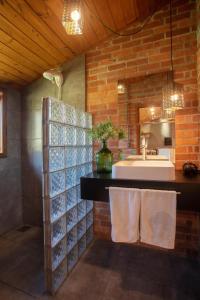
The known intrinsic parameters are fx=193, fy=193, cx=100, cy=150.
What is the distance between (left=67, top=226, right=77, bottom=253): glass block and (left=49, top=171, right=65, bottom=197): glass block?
0.46 m

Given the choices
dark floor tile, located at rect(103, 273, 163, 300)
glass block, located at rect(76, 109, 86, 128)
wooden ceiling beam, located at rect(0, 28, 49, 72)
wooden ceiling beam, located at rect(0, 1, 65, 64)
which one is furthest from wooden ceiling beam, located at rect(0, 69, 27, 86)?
dark floor tile, located at rect(103, 273, 163, 300)

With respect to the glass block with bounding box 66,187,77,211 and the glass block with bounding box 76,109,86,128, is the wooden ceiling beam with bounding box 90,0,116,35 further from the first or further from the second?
the glass block with bounding box 66,187,77,211

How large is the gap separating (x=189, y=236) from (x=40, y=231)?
6.08 feet

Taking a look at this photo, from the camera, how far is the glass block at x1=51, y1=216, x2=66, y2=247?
156cm

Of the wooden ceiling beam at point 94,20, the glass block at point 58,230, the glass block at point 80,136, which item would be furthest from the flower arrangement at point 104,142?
the wooden ceiling beam at point 94,20

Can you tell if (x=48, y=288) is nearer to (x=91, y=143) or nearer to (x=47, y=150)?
(x=47, y=150)

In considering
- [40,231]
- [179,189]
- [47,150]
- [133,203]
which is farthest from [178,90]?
[40,231]

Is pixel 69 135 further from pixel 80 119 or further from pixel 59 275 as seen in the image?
pixel 59 275

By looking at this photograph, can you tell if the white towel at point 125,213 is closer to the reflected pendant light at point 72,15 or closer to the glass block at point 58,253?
the glass block at point 58,253

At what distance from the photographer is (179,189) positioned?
1.45 meters

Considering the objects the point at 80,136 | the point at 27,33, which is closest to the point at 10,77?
the point at 27,33

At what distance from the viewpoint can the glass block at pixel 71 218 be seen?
1.80m

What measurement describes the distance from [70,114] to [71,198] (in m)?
0.81

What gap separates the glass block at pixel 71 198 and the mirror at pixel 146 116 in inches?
30.6
